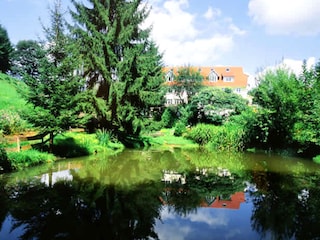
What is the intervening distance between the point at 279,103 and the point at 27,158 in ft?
62.1

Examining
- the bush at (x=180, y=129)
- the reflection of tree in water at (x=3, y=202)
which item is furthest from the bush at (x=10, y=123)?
the bush at (x=180, y=129)

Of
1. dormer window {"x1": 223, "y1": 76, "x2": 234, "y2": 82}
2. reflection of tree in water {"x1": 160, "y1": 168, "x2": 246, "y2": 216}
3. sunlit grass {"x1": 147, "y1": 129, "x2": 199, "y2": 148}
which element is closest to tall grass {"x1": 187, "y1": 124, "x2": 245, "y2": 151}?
sunlit grass {"x1": 147, "y1": 129, "x2": 199, "y2": 148}

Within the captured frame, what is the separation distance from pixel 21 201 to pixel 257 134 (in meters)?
21.0

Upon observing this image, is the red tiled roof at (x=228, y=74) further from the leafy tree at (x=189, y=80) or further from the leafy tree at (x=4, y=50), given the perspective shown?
the leafy tree at (x=4, y=50)

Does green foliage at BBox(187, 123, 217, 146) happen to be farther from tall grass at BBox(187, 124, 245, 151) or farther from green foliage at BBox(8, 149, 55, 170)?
green foliage at BBox(8, 149, 55, 170)

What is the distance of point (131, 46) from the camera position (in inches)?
1027

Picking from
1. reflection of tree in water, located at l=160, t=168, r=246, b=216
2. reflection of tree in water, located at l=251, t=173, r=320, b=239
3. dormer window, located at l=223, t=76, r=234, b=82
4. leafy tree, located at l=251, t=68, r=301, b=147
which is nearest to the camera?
reflection of tree in water, located at l=251, t=173, r=320, b=239

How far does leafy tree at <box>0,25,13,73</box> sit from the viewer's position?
54.7m

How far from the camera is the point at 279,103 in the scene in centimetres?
2295

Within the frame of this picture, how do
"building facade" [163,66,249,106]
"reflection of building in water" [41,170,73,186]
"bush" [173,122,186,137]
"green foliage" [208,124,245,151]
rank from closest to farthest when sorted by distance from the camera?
1. "reflection of building in water" [41,170,73,186]
2. "green foliage" [208,124,245,151]
3. "bush" [173,122,186,137]
4. "building facade" [163,66,249,106]

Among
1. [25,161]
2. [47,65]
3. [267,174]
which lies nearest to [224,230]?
[267,174]

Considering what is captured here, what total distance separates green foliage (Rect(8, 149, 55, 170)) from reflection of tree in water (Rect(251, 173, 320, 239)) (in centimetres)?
1152

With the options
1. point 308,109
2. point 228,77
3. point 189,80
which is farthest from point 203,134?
point 228,77

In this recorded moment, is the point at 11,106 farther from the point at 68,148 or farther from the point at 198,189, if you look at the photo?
the point at 198,189
